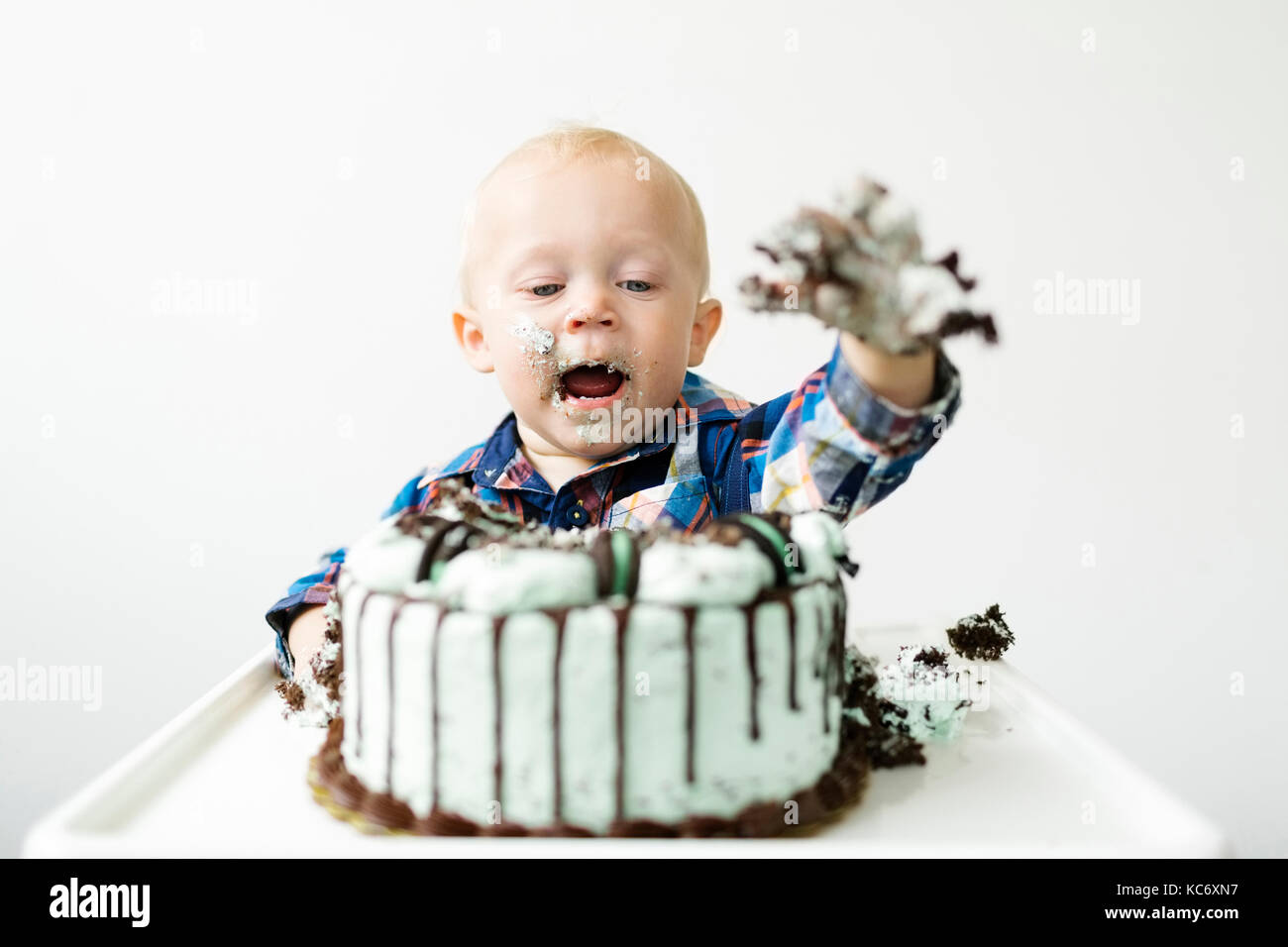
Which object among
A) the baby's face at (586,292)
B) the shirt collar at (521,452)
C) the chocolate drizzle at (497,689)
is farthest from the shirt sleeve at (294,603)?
the chocolate drizzle at (497,689)

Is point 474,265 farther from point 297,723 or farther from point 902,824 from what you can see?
point 902,824

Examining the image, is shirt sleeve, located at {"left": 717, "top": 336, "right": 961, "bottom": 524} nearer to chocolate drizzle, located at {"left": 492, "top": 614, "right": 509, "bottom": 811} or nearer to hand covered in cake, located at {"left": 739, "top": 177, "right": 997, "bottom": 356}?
hand covered in cake, located at {"left": 739, "top": 177, "right": 997, "bottom": 356}

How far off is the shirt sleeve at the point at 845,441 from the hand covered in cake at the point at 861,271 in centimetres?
12

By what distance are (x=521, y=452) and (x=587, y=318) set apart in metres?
0.38

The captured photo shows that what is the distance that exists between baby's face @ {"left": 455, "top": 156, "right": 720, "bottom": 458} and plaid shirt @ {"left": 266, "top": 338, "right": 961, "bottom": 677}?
0.29 feet

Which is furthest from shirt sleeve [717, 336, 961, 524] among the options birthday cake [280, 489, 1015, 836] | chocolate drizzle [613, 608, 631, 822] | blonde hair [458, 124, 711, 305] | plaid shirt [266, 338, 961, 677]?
blonde hair [458, 124, 711, 305]

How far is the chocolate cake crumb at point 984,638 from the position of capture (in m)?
1.74

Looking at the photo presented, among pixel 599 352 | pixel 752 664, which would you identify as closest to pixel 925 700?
pixel 752 664

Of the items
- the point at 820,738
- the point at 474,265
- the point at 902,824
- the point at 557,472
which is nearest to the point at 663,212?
the point at 474,265

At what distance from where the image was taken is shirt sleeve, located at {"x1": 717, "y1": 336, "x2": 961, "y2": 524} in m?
1.23

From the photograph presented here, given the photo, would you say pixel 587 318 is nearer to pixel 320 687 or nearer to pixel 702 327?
pixel 702 327

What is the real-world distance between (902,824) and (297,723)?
0.83 metres

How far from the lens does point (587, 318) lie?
161 centimetres
